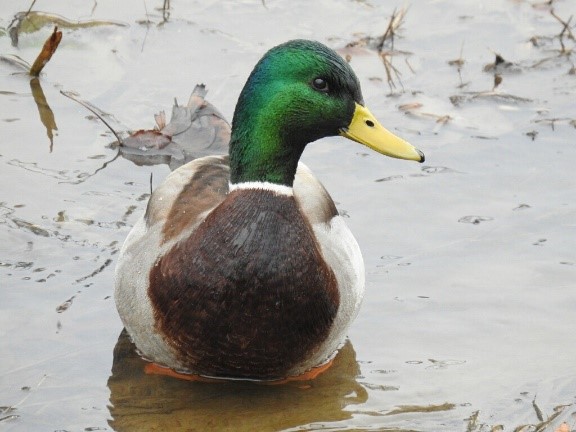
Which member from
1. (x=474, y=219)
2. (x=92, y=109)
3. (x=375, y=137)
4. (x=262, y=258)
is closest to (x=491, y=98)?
(x=474, y=219)

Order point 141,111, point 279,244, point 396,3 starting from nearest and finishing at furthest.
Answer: point 279,244 < point 141,111 < point 396,3

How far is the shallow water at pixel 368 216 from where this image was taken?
5.05 meters

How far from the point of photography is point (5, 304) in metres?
5.46

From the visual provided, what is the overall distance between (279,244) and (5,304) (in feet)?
4.86

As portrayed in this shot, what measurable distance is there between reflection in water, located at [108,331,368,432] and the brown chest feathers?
20 cm

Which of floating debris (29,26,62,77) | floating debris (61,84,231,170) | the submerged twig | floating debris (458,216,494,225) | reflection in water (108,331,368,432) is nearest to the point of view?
reflection in water (108,331,368,432)

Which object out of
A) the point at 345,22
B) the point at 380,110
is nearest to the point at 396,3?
the point at 345,22

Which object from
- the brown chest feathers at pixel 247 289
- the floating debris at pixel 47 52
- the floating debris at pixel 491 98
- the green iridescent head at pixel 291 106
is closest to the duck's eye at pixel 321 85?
the green iridescent head at pixel 291 106

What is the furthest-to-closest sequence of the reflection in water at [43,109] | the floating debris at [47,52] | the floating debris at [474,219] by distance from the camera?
the floating debris at [47,52] → the reflection in water at [43,109] → the floating debris at [474,219]

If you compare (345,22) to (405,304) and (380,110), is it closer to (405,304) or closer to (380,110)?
(380,110)

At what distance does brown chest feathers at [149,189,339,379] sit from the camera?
4656 mm

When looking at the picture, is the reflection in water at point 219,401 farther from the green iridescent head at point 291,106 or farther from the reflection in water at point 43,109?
the reflection in water at point 43,109

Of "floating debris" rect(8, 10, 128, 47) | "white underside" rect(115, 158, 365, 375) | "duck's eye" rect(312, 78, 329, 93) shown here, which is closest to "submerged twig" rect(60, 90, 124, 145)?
"floating debris" rect(8, 10, 128, 47)

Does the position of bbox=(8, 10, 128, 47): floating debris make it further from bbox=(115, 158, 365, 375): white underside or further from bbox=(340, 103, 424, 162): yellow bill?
bbox=(340, 103, 424, 162): yellow bill
